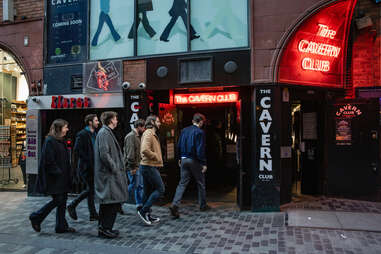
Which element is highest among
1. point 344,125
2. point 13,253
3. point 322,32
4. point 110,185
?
point 322,32

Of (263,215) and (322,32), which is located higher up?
(322,32)

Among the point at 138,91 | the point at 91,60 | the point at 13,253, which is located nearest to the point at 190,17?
the point at 138,91

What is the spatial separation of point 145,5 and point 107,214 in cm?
501

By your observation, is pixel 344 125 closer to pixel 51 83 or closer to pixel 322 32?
pixel 322 32

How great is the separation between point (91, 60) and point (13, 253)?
494cm

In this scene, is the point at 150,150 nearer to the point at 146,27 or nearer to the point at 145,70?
the point at 145,70

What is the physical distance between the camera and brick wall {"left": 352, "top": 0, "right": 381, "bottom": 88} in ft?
25.3

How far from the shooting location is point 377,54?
776 centimetres

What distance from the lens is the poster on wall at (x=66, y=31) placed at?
323 inches

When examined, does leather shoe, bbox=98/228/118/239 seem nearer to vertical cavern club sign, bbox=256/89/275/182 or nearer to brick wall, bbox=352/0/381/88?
vertical cavern club sign, bbox=256/89/275/182

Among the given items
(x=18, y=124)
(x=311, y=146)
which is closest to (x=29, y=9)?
(x=18, y=124)

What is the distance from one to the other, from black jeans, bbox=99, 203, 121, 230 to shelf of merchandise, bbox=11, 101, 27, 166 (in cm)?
913

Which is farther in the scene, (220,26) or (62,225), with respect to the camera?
(220,26)

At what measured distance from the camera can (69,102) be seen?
8.10 m
